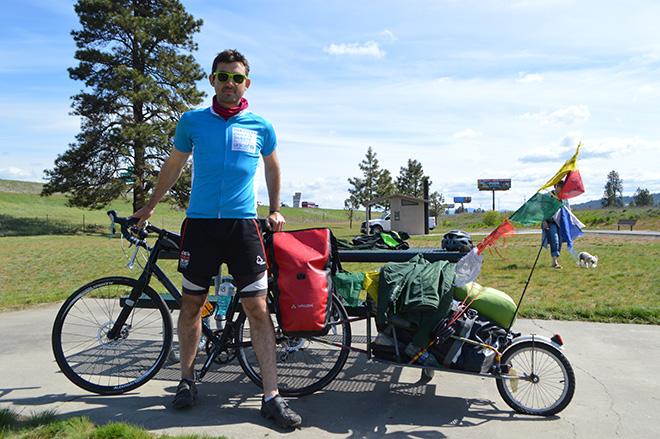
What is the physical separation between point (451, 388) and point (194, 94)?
3429cm

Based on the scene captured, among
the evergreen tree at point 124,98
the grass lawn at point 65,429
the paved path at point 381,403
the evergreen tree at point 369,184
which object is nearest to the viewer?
the grass lawn at point 65,429

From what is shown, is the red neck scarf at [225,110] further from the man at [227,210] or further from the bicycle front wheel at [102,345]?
the bicycle front wheel at [102,345]

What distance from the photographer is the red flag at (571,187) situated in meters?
3.43

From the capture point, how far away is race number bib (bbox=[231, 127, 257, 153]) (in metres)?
3.49

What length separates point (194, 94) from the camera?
35.3 metres

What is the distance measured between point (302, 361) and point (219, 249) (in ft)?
5.00

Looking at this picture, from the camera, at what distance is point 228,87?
Result: 11.5 ft

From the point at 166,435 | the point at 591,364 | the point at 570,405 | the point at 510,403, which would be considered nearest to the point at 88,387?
the point at 166,435

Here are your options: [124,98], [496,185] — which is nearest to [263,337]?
[124,98]

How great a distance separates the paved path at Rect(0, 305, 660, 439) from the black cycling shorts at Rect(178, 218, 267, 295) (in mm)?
924

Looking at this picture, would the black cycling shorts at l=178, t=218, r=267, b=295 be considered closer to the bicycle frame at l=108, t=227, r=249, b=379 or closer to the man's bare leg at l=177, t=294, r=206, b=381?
the man's bare leg at l=177, t=294, r=206, b=381

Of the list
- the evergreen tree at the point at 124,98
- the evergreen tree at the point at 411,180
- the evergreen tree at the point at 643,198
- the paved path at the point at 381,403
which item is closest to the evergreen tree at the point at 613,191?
the evergreen tree at the point at 643,198

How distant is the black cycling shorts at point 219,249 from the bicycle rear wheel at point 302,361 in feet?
2.00

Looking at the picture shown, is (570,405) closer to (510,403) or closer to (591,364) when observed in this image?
(510,403)
